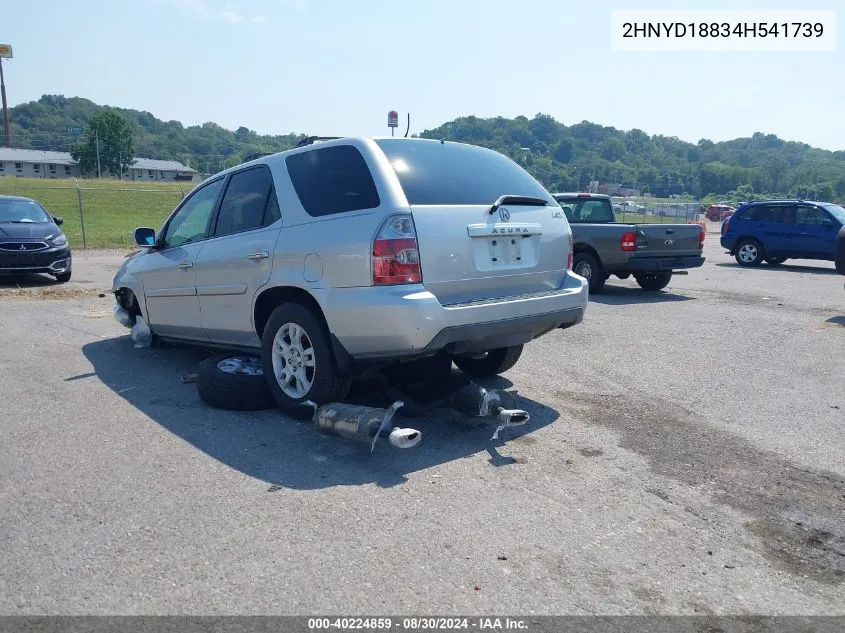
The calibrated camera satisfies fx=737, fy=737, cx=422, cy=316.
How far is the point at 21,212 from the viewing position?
13430 mm

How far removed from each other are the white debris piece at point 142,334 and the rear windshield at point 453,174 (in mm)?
3675

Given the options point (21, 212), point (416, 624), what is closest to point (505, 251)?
point (416, 624)

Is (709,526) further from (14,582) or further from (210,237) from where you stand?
(210,237)

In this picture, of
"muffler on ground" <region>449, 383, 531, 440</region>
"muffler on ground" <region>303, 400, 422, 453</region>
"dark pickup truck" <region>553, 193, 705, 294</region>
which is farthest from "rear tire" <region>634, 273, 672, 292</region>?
"muffler on ground" <region>303, 400, 422, 453</region>

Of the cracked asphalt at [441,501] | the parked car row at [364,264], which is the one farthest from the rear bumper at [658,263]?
the parked car row at [364,264]

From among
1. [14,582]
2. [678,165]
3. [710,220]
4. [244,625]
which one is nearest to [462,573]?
[244,625]

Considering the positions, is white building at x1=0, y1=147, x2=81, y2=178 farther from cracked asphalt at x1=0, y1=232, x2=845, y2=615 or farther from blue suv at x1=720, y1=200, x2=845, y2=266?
cracked asphalt at x1=0, y1=232, x2=845, y2=615

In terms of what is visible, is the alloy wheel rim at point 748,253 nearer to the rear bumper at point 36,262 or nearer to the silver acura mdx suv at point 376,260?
the silver acura mdx suv at point 376,260

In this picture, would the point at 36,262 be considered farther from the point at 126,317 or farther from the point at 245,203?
the point at 245,203

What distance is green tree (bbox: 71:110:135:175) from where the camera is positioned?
327 ft

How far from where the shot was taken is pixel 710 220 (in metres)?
61.3

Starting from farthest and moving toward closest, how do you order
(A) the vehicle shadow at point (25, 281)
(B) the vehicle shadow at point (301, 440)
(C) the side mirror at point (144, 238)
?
(A) the vehicle shadow at point (25, 281)
(C) the side mirror at point (144, 238)
(B) the vehicle shadow at point (301, 440)

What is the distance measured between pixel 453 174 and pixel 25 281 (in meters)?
10.9

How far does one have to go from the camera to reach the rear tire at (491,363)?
20.5ft
